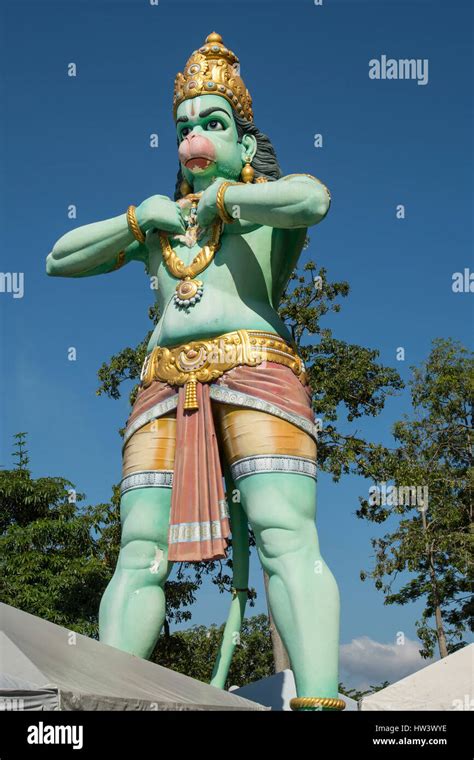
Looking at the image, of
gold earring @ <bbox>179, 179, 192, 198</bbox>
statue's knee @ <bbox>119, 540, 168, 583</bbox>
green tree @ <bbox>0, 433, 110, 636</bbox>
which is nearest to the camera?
statue's knee @ <bbox>119, 540, 168, 583</bbox>

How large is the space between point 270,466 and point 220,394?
51 cm

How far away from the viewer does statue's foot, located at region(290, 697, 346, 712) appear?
4.85m

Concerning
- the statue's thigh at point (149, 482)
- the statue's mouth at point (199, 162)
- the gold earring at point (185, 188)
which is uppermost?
the gold earring at point (185, 188)

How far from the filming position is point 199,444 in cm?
546

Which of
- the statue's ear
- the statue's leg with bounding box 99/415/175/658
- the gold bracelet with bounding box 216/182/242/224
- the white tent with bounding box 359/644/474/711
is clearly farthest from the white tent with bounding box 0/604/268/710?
the white tent with bounding box 359/644/474/711

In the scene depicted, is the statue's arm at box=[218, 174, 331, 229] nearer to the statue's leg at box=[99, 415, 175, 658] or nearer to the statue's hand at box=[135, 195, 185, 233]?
the statue's hand at box=[135, 195, 185, 233]

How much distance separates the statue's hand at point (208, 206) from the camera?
18.3 ft

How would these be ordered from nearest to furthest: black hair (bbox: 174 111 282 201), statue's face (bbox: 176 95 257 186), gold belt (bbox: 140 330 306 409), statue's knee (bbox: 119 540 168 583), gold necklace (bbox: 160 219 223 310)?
Result: statue's knee (bbox: 119 540 168 583) < gold belt (bbox: 140 330 306 409) < gold necklace (bbox: 160 219 223 310) < statue's face (bbox: 176 95 257 186) < black hair (bbox: 174 111 282 201)

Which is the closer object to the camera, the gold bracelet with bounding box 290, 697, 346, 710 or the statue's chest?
the gold bracelet with bounding box 290, 697, 346, 710

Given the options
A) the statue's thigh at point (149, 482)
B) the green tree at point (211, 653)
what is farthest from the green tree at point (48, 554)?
the statue's thigh at point (149, 482)

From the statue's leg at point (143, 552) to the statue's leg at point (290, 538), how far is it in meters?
0.41

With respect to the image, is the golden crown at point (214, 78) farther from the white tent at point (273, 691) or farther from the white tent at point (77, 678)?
the white tent at point (273, 691)

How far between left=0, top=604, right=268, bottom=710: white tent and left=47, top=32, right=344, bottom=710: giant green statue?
986 mm
